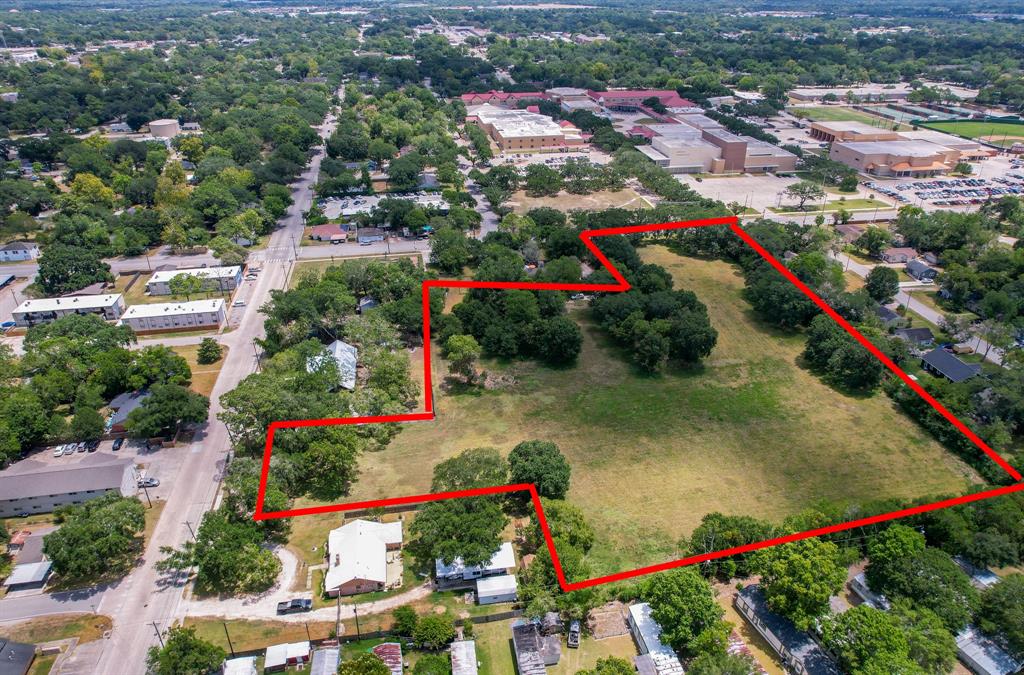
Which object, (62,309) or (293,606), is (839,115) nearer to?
(62,309)

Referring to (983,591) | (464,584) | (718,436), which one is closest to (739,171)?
(718,436)

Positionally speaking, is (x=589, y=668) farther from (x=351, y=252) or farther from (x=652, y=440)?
(x=351, y=252)

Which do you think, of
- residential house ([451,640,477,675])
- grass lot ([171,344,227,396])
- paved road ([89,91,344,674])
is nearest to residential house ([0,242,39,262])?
paved road ([89,91,344,674])

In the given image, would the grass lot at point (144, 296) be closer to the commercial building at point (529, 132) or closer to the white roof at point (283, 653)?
the white roof at point (283, 653)

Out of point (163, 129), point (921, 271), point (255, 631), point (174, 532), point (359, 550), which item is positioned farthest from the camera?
point (163, 129)

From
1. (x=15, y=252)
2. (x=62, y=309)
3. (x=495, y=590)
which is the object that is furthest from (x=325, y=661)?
(x=15, y=252)

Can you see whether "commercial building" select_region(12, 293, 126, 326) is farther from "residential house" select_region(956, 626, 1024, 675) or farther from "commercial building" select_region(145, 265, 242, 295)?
"residential house" select_region(956, 626, 1024, 675)
